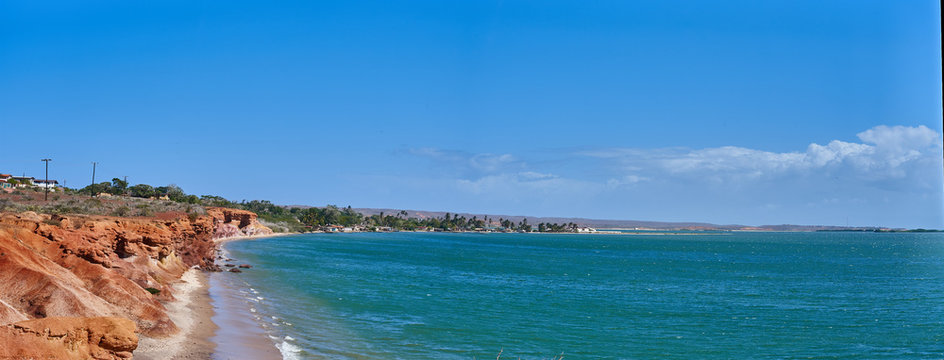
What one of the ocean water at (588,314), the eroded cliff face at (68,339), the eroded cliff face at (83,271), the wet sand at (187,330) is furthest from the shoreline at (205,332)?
the eroded cliff face at (68,339)

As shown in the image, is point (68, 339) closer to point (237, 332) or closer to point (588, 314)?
point (237, 332)

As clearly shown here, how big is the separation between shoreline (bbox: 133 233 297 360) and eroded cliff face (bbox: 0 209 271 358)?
3.23 ft

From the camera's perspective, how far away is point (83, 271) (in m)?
28.1

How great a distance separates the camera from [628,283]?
61219mm

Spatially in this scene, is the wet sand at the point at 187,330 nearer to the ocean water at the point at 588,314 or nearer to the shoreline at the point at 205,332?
the shoreline at the point at 205,332

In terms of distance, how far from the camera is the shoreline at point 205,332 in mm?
23875

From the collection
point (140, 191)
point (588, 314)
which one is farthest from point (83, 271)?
point (140, 191)

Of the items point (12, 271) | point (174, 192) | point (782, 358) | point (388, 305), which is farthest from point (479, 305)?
point (174, 192)

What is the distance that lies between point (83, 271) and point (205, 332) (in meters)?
5.69

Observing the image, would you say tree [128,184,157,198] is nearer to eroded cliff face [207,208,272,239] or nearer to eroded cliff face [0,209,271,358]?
eroded cliff face [207,208,272,239]

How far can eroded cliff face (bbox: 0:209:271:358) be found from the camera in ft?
71.7

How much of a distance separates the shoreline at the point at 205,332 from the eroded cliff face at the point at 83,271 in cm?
99

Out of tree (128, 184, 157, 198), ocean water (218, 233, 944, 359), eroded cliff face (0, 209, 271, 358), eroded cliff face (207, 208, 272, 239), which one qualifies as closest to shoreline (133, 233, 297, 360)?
eroded cliff face (0, 209, 271, 358)

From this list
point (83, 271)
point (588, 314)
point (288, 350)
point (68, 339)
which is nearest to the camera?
point (68, 339)
